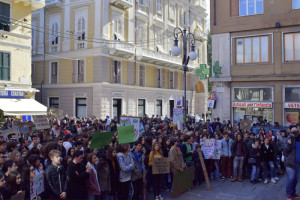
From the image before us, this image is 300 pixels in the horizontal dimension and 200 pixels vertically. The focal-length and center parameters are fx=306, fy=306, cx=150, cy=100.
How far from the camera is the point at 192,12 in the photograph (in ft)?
134

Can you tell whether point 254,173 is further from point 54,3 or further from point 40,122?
point 54,3

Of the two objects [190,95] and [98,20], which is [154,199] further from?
[190,95]

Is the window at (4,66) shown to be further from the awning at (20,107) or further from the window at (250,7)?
the window at (250,7)

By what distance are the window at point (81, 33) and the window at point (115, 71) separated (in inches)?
126

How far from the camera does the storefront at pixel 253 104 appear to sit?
18.6m

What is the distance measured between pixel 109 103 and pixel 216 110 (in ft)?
36.6

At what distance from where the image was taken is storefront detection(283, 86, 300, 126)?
58.0ft

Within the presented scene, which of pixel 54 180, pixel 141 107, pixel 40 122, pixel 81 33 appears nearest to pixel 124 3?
pixel 81 33

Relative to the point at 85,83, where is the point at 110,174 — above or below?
below

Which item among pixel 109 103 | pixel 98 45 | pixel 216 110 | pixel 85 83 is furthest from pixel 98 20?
pixel 216 110

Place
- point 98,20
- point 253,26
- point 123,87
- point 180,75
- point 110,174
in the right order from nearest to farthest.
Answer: point 110,174 → point 253,26 → point 98,20 → point 123,87 → point 180,75

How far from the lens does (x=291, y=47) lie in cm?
1780

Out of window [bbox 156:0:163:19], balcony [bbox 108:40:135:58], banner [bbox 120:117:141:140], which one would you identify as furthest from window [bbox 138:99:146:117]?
banner [bbox 120:117:141:140]

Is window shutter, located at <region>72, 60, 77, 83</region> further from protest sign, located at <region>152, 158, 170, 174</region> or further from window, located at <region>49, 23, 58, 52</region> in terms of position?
protest sign, located at <region>152, 158, 170, 174</region>
